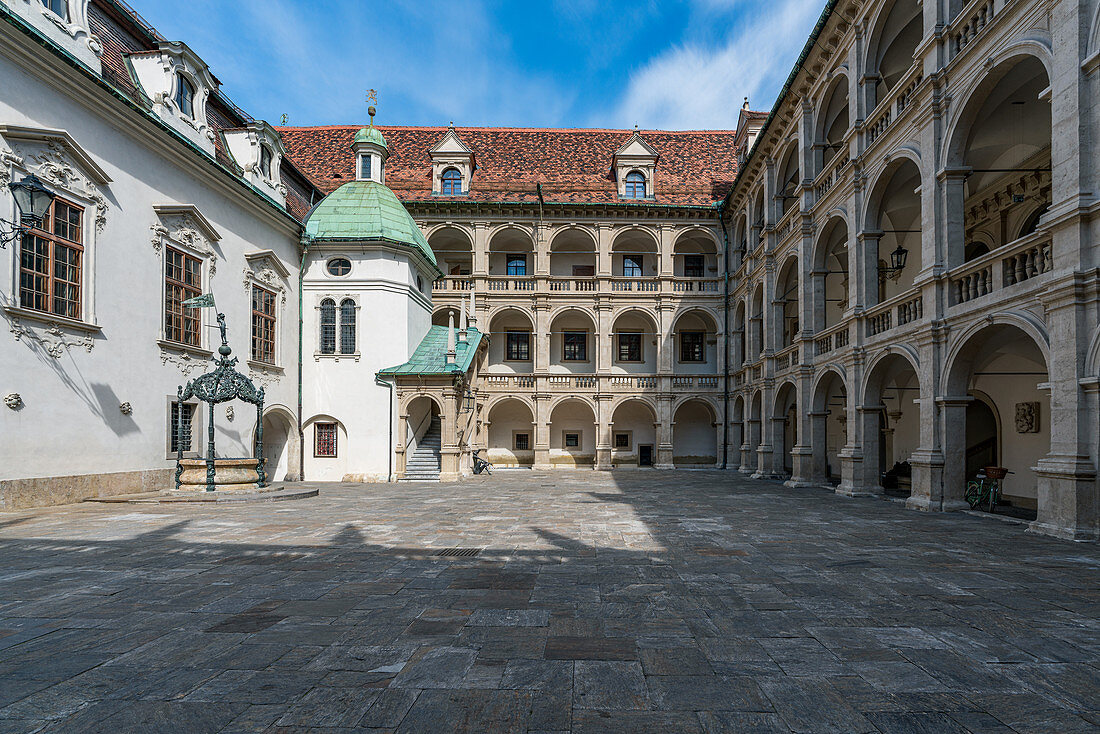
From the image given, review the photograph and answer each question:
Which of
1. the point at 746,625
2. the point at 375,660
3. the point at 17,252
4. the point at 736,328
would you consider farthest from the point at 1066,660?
the point at 736,328

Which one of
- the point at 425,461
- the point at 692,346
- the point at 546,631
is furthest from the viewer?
the point at 692,346

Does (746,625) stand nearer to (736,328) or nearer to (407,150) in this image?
(736,328)

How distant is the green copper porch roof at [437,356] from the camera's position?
2362 centimetres

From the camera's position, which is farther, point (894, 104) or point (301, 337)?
point (301, 337)

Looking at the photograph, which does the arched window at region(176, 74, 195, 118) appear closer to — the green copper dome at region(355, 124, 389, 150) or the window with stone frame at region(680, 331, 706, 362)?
the green copper dome at region(355, 124, 389, 150)

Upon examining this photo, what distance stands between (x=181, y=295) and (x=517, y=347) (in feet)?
61.2

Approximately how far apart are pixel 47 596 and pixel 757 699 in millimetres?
6727

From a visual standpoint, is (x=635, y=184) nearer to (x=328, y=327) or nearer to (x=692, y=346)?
(x=692, y=346)

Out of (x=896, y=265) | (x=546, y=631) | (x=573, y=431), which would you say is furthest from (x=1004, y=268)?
(x=573, y=431)

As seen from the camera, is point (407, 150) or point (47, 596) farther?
point (407, 150)

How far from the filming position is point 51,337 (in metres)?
13.1

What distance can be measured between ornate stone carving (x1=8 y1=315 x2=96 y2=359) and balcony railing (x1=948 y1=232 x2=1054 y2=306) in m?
18.6

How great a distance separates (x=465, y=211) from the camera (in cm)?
3231

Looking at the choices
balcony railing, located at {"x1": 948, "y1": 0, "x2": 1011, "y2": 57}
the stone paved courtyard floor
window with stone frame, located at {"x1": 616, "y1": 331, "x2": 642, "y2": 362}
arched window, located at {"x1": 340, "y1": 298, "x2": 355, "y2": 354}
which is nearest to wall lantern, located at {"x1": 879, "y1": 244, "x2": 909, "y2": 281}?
balcony railing, located at {"x1": 948, "y1": 0, "x2": 1011, "y2": 57}
